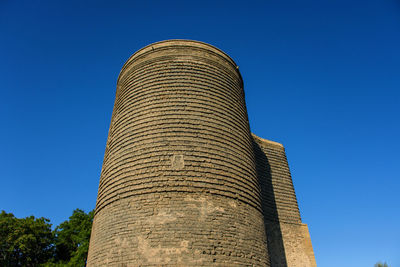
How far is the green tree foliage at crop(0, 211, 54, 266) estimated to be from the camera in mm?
19430

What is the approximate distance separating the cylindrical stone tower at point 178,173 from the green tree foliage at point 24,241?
14986mm

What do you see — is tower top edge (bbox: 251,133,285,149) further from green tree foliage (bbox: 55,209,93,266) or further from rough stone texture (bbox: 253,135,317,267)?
green tree foliage (bbox: 55,209,93,266)

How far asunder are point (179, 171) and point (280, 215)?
8.04 m

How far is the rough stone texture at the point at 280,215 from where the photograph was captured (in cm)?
1308

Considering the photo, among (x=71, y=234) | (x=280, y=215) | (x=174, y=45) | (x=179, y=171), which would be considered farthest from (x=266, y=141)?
(x=71, y=234)

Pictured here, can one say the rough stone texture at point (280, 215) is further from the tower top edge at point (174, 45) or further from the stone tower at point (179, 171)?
the tower top edge at point (174, 45)

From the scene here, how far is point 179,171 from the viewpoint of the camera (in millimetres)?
8406

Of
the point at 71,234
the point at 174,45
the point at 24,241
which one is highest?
the point at 174,45

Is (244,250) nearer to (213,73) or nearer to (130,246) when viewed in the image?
(130,246)

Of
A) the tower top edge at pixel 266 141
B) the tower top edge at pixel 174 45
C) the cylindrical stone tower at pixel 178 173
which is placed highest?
→ the tower top edge at pixel 174 45

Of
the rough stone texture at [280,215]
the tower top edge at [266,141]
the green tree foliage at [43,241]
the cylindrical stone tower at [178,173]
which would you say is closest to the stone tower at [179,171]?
the cylindrical stone tower at [178,173]

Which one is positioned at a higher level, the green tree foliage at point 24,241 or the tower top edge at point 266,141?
the tower top edge at point 266,141

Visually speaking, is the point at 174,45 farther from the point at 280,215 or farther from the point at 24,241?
the point at 24,241

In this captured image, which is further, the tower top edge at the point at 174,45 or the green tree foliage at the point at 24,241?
the green tree foliage at the point at 24,241
